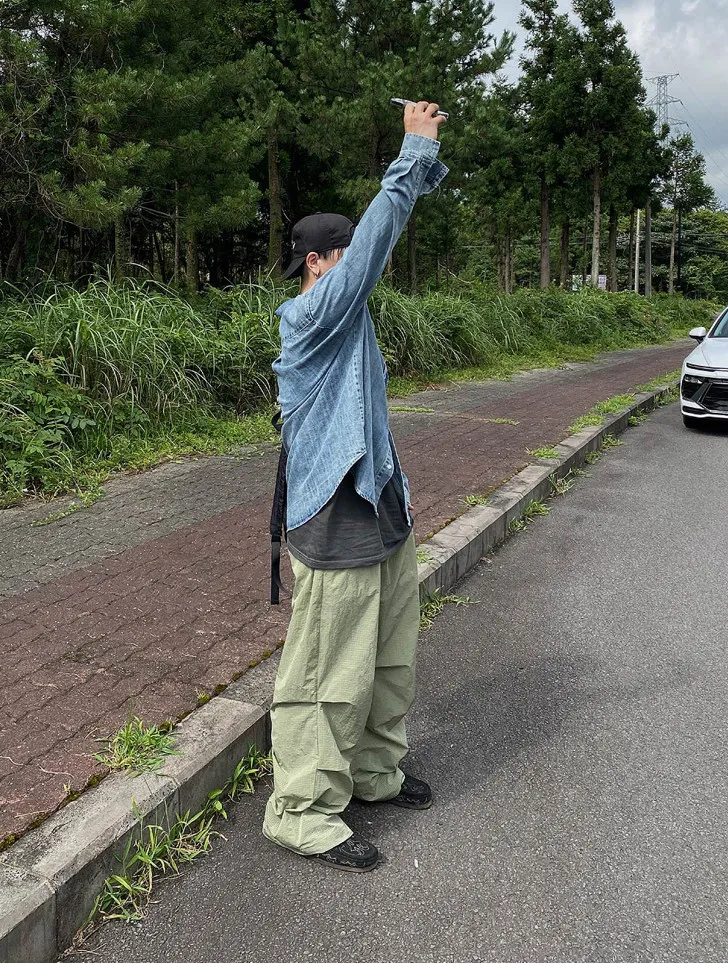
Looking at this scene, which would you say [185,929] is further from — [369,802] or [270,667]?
[270,667]

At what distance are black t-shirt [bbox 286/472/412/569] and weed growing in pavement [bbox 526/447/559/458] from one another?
17.1 ft

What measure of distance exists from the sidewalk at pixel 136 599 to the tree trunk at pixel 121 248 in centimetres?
470

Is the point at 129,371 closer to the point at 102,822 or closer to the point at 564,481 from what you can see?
the point at 564,481

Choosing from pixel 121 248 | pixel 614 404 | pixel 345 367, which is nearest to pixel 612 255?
pixel 614 404

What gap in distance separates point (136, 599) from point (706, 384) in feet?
24.5

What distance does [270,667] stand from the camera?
3.38 metres

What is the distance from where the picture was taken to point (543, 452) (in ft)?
24.8

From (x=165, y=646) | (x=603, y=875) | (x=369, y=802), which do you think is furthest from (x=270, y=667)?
(x=603, y=875)

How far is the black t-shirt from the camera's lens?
2.41m

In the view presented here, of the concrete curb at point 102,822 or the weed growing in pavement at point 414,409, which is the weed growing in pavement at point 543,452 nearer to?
the weed growing in pavement at point 414,409

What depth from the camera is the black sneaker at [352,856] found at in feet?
8.04

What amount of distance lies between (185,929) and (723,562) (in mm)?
4084

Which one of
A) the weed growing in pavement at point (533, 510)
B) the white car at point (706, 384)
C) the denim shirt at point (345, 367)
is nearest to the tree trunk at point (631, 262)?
the white car at point (706, 384)

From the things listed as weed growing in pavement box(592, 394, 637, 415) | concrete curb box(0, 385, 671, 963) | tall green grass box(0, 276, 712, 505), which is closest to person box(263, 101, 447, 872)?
concrete curb box(0, 385, 671, 963)
